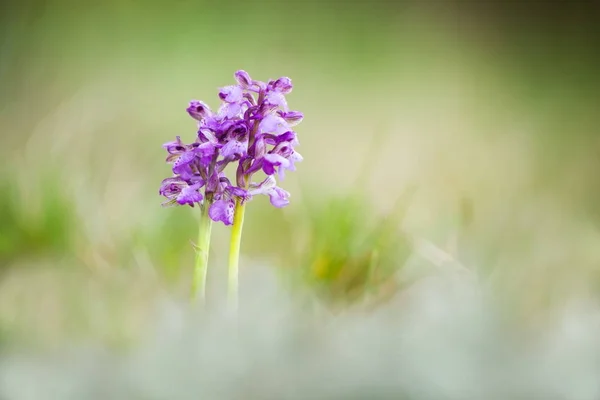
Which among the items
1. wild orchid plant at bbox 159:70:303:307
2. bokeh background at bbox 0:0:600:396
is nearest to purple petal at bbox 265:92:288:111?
Result: wild orchid plant at bbox 159:70:303:307

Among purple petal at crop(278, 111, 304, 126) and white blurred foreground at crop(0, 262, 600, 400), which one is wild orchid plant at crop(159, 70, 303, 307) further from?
white blurred foreground at crop(0, 262, 600, 400)

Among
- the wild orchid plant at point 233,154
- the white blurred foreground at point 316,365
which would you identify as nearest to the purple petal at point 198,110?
the wild orchid plant at point 233,154

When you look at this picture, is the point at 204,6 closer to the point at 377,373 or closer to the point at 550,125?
the point at 550,125

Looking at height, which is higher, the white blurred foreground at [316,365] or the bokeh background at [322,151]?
the bokeh background at [322,151]

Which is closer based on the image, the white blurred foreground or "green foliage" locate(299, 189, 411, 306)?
the white blurred foreground

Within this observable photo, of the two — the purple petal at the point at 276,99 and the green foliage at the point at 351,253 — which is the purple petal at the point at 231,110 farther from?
the green foliage at the point at 351,253

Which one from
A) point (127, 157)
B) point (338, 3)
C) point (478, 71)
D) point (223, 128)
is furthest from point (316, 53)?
point (223, 128)

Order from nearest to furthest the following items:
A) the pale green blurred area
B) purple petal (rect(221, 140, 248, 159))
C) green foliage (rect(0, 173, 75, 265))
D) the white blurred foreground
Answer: the white blurred foreground, purple petal (rect(221, 140, 248, 159)), the pale green blurred area, green foliage (rect(0, 173, 75, 265))
